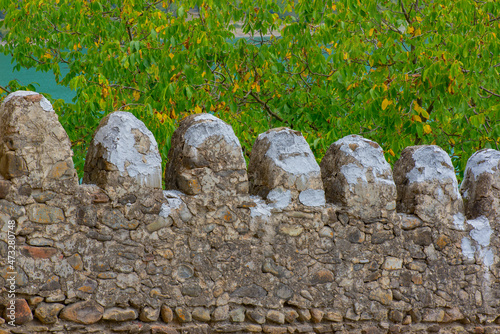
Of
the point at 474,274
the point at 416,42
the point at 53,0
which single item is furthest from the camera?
the point at 53,0

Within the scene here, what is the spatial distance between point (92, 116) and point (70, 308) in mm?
3771

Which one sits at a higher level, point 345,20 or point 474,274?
point 345,20

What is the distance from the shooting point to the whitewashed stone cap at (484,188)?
203 inches

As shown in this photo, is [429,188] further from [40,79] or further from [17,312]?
[40,79]

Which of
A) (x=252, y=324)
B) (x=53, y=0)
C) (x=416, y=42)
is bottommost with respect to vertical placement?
(x=252, y=324)

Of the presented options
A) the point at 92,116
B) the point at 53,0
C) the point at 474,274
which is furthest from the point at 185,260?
the point at 53,0

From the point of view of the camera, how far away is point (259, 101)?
28.0ft

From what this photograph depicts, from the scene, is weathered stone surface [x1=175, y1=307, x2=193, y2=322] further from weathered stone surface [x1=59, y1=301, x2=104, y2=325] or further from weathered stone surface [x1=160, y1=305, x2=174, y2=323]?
weathered stone surface [x1=59, y1=301, x2=104, y2=325]

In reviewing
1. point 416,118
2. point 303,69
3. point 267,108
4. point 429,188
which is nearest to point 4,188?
point 429,188

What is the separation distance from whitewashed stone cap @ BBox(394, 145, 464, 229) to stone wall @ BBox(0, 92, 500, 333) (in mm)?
11

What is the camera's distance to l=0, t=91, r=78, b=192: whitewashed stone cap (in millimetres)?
3770

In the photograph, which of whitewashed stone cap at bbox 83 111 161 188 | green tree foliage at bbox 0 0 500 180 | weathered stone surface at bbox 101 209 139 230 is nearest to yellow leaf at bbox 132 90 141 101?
green tree foliage at bbox 0 0 500 180

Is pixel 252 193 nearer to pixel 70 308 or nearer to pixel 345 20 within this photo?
pixel 70 308

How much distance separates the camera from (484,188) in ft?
16.9
